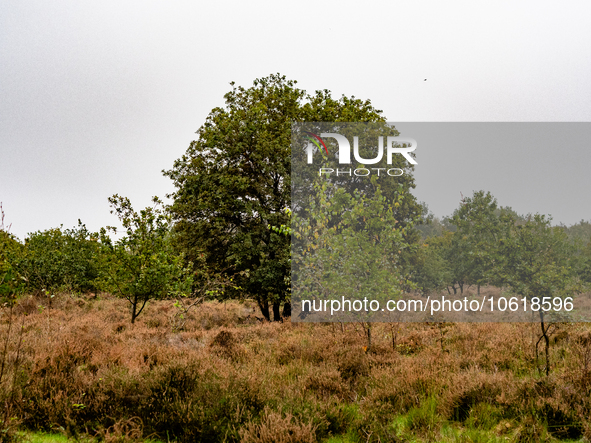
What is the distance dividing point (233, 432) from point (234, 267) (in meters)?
11.4

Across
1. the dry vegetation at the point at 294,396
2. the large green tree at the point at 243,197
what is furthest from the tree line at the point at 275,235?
the dry vegetation at the point at 294,396

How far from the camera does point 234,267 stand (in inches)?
613

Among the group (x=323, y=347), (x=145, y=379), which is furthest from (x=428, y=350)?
(x=145, y=379)

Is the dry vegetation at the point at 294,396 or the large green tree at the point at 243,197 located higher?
the large green tree at the point at 243,197

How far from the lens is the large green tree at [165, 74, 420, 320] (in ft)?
A: 48.4

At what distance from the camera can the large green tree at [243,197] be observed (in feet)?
48.4

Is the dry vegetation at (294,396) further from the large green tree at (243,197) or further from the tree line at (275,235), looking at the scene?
the large green tree at (243,197)

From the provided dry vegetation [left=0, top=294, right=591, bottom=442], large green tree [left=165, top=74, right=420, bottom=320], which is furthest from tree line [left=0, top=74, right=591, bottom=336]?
dry vegetation [left=0, top=294, right=591, bottom=442]

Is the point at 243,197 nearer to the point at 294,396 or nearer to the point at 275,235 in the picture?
the point at 275,235

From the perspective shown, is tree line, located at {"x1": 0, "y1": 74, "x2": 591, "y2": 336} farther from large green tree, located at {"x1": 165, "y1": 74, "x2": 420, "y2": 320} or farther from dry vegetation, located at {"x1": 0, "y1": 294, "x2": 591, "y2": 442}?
dry vegetation, located at {"x1": 0, "y1": 294, "x2": 591, "y2": 442}

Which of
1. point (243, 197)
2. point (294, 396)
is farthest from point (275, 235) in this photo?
point (294, 396)

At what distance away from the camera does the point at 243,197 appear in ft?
52.3

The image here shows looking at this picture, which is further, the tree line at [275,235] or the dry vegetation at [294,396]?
the tree line at [275,235]

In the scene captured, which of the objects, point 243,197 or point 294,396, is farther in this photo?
point 243,197
